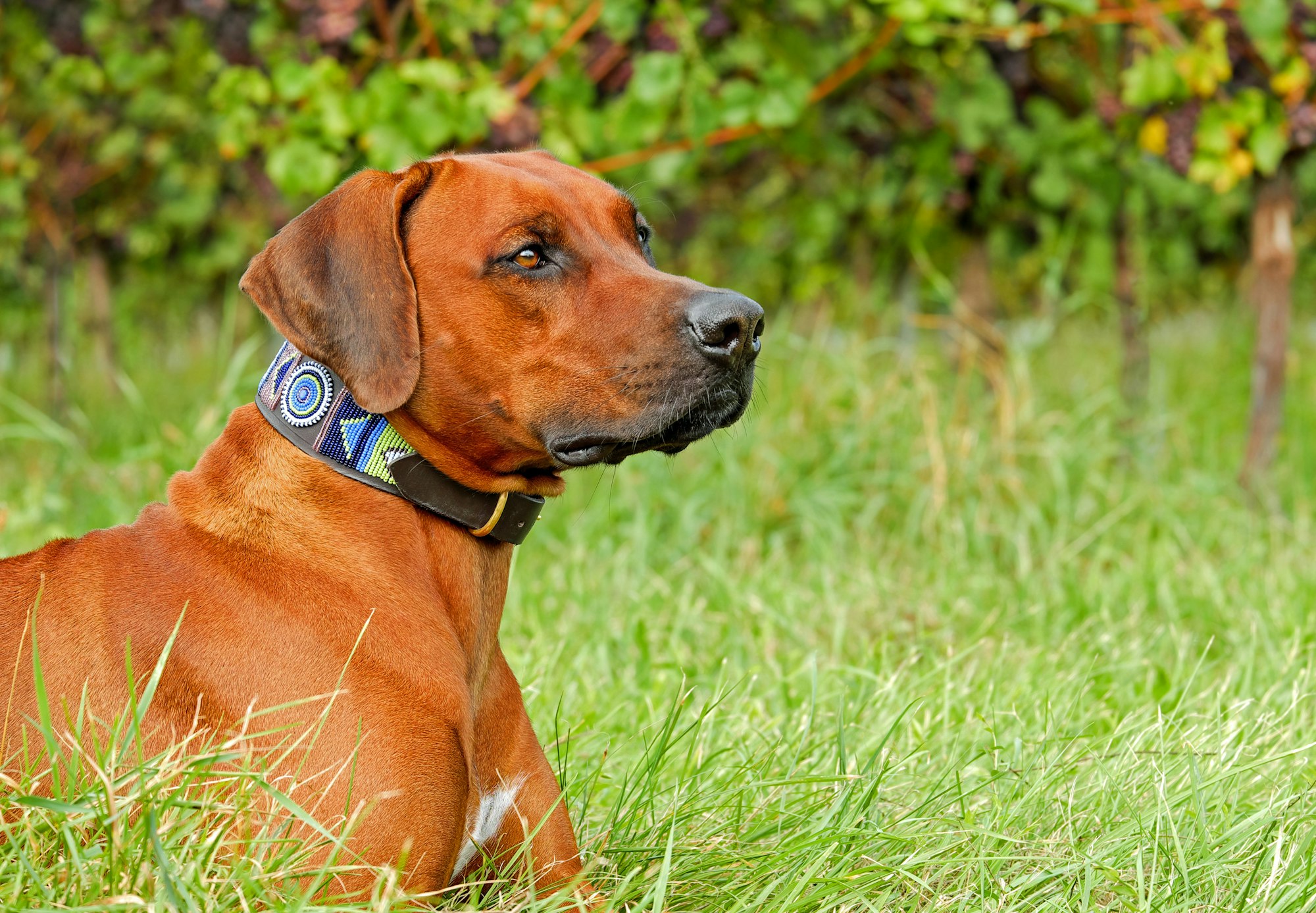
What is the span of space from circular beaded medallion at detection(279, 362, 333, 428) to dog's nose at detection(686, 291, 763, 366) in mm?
691

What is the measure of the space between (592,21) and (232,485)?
350 centimetres

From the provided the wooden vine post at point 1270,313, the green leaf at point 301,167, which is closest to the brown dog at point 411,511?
the green leaf at point 301,167

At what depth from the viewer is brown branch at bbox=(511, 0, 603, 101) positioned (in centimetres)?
540

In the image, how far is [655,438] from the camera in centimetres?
261

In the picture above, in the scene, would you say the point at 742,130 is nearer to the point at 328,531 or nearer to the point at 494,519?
the point at 494,519

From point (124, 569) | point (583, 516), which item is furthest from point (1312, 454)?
point (124, 569)

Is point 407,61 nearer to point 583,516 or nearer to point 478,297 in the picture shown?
point 583,516

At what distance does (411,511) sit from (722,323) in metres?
0.68

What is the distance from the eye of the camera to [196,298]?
14.6m

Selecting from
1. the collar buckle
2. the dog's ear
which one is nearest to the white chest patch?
the collar buckle

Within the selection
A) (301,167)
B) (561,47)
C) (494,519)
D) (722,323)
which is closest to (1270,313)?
(561,47)

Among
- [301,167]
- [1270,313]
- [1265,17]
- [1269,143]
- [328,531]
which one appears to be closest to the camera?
[328,531]

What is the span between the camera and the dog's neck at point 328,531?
2.40 m

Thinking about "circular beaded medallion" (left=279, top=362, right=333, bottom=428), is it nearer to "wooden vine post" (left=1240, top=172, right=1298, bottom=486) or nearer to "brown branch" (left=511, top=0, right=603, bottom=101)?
"brown branch" (left=511, top=0, right=603, bottom=101)
